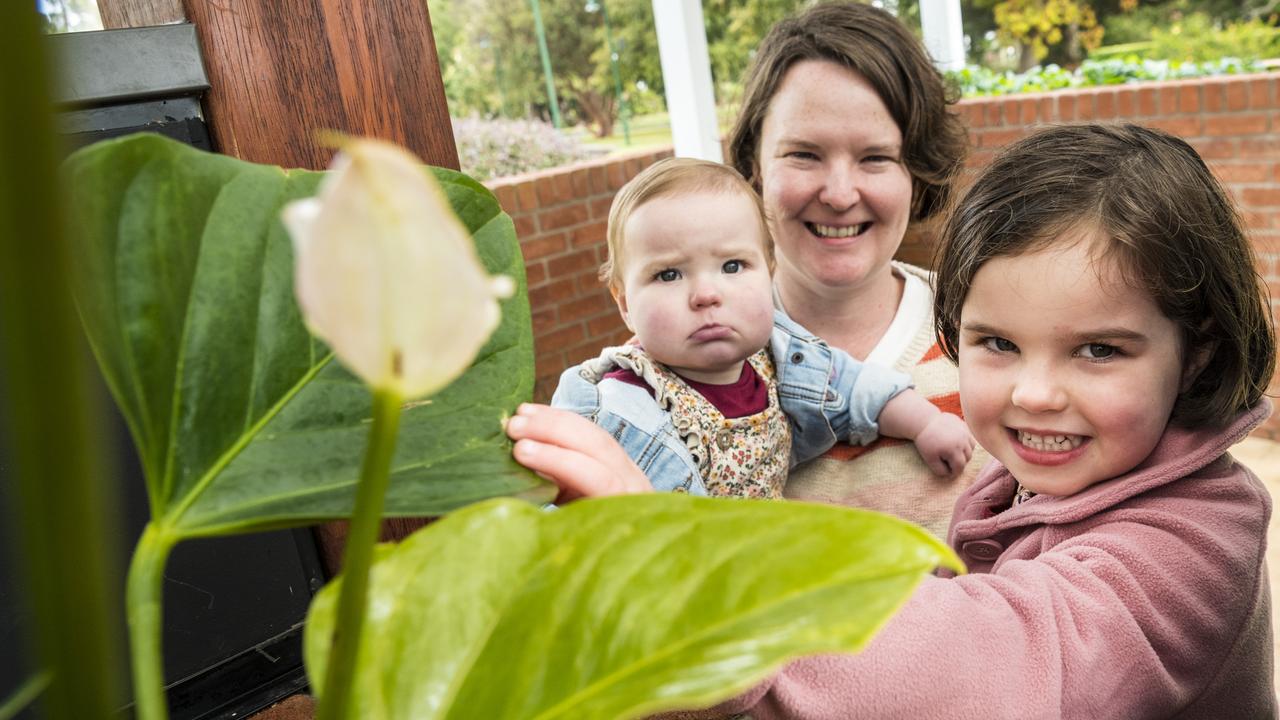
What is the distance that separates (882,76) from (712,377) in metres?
0.51

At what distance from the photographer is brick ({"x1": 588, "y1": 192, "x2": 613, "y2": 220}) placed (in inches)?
175

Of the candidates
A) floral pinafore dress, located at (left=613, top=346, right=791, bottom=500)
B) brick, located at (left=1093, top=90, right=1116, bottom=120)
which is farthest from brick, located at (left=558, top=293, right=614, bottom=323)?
floral pinafore dress, located at (left=613, top=346, right=791, bottom=500)

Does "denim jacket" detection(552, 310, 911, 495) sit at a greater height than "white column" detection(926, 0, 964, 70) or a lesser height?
lesser

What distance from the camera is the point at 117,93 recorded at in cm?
69

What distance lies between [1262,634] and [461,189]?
0.85m

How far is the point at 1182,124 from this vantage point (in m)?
3.72

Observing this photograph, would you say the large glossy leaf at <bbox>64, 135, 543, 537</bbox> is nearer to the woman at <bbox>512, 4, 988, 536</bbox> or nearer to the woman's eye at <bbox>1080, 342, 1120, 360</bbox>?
the woman's eye at <bbox>1080, 342, 1120, 360</bbox>

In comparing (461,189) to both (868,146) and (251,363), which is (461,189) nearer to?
(251,363)

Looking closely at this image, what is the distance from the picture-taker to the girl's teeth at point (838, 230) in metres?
1.51

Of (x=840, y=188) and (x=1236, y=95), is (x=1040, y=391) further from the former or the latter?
(x=1236, y=95)

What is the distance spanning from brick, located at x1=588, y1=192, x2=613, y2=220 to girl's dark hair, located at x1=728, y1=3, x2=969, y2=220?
2.77 meters

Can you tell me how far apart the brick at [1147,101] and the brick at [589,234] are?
7.11 feet

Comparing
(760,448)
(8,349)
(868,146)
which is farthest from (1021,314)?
(8,349)

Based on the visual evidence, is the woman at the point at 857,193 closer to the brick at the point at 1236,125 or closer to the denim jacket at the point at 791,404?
the denim jacket at the point at 791,404
